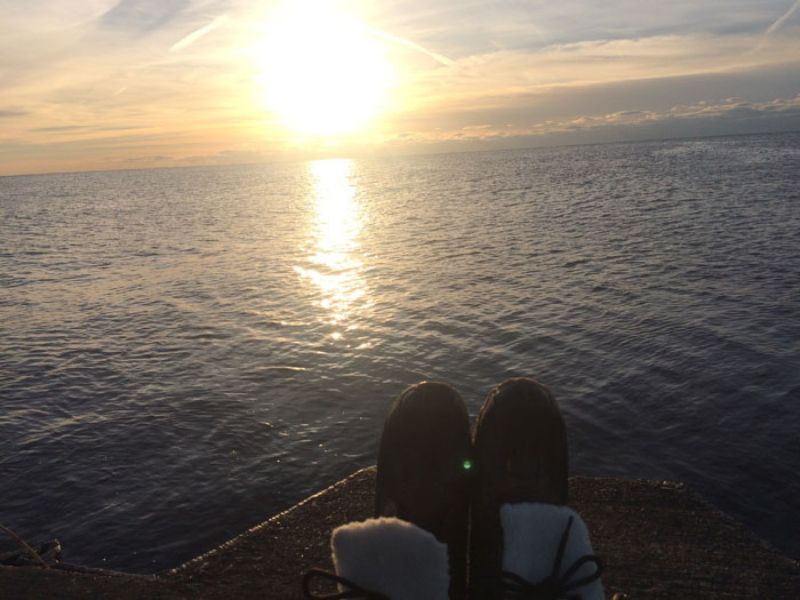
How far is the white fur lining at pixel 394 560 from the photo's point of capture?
9.01 feet

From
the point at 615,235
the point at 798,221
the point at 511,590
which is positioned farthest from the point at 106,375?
the point at 798,221

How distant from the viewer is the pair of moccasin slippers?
278 cm

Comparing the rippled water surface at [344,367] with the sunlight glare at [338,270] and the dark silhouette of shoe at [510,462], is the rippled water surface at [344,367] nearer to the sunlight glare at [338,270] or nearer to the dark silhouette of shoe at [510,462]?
the sunlight glare at [338,270]

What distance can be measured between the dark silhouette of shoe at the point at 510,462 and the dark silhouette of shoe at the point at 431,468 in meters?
0.09

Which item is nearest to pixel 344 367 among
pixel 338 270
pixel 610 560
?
pixel 610 560

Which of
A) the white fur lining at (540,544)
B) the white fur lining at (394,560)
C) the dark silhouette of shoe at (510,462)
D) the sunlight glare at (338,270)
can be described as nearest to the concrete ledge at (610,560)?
the dark silhouette of shoe at (510,462)

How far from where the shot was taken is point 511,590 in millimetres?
2926

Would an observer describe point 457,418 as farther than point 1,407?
No

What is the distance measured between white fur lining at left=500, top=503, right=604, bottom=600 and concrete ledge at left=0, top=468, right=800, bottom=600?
1.36 meters

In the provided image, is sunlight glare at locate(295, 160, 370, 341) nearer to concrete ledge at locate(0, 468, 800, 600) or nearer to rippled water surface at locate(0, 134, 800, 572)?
rippled water surface at locate(0, 134, 800, 572)

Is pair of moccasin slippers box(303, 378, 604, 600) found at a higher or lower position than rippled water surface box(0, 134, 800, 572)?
higher

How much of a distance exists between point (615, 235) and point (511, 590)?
92.2 ft

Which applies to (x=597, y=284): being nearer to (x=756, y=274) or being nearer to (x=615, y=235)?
(x=756, y=274)

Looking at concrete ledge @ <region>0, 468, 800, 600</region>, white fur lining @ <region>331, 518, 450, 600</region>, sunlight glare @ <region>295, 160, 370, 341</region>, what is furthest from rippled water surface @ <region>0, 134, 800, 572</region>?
white fur lining @ <region>331, 518, 450, 600</region>
